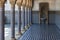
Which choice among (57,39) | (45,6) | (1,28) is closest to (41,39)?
(57,39)

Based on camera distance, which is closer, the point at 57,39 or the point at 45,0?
the point at 57,39

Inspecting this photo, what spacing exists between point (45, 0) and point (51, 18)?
Answer: 2546mm

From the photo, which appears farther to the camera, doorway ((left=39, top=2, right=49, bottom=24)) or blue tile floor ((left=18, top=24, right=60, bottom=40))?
doorway ((left=39, top=2, right=49, bottom=24))

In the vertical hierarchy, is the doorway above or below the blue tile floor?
above

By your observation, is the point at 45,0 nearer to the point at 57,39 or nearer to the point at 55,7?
the point at 55,7

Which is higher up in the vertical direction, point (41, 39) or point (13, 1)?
point (13, 1)

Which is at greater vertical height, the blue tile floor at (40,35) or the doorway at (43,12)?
the doorway at (43,12)

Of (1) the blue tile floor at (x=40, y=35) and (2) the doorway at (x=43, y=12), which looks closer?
(1) the blue tile floor at (x=40, y=35)

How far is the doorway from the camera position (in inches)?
876

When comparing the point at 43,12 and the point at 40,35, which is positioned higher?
the point at 43,12

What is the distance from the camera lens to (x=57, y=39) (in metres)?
10.2

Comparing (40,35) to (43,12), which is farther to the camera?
(43,12)

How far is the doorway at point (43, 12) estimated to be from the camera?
73.0ft

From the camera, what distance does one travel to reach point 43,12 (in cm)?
2280
